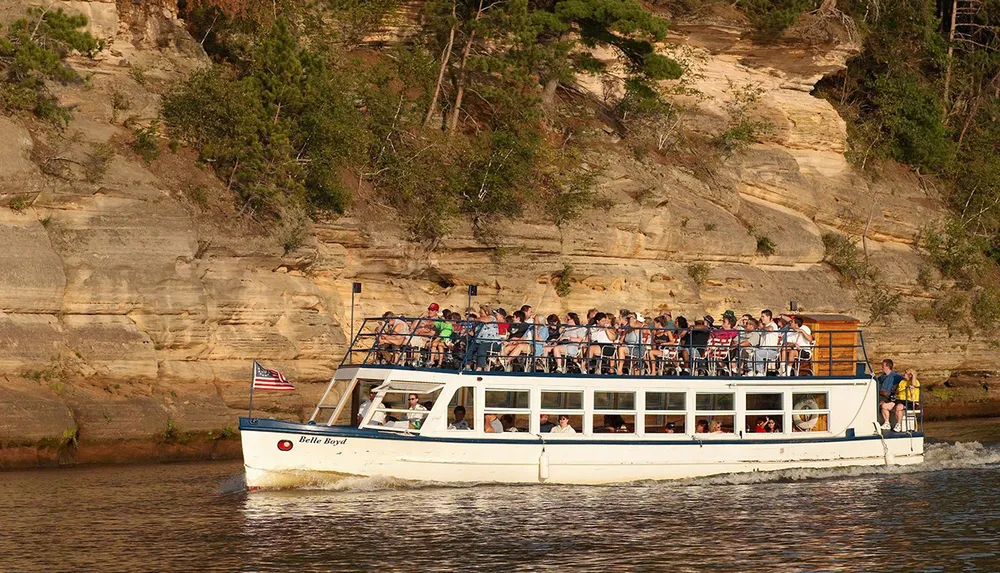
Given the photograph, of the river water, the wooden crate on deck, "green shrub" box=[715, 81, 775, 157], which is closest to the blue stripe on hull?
the river water

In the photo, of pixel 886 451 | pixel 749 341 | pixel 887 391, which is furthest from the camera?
pixel 887 391

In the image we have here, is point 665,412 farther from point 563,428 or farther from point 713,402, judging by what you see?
point 563,428

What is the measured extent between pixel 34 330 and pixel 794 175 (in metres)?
29.6

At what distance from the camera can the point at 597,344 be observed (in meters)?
26.1

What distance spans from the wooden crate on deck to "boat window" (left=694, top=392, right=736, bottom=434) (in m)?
2.74

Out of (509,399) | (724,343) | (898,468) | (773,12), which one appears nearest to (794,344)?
(724,343)

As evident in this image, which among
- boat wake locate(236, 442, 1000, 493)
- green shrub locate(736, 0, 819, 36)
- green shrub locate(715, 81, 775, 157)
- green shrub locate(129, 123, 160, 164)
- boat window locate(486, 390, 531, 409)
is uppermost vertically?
green shrub locate(736, 0, 819, 36)

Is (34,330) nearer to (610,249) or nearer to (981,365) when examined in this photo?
(610,249)

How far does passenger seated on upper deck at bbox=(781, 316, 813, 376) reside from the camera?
27891 millimetres

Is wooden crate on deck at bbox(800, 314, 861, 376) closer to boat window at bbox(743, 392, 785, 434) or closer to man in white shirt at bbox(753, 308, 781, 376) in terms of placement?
man in white shirt at bbox(753, 308, 781, 376)

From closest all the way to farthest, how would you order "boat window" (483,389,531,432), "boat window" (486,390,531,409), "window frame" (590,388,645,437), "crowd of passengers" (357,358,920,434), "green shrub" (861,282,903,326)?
"crowd of passengers" (357,358,920,434), "boat window" (483,389,531,432), "boat window" (486,390,531,409), "window frame" (590,388,645,437), "green shrub" (861,282,903,326)

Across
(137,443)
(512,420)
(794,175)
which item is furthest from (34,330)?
(794,175)

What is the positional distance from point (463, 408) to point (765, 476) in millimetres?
6558

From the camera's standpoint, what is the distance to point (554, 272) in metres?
39.2
